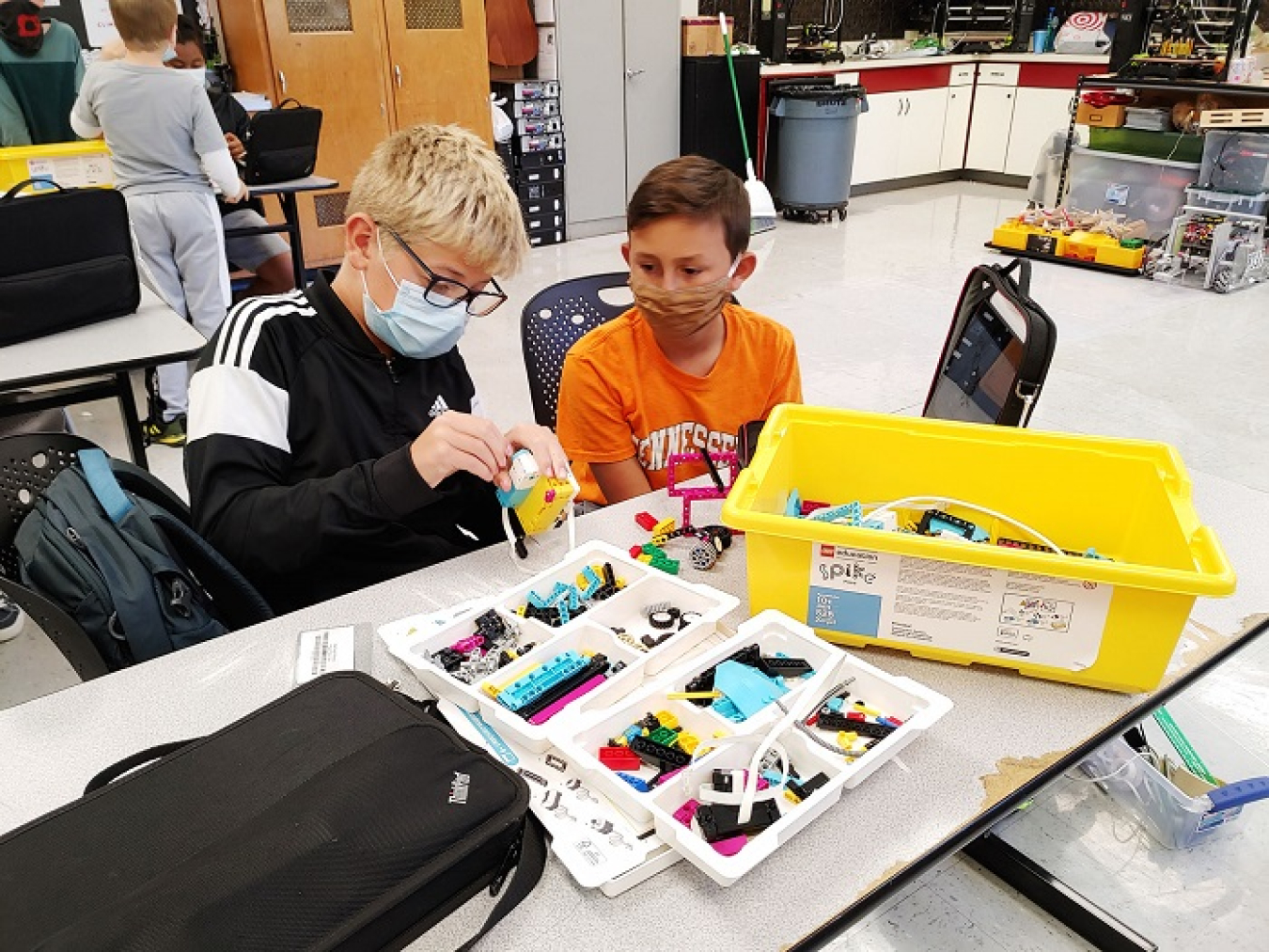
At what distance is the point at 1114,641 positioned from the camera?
0.97 metres

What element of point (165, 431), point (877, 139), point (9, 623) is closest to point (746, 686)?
point (9, 623)

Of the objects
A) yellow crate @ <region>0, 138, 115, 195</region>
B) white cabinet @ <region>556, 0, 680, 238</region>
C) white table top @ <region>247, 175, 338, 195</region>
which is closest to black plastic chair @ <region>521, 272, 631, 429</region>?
yellow crate @ <region>0, 138, 115, 195</region>

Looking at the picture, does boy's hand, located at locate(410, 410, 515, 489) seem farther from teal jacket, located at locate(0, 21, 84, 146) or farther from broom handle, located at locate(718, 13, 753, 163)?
broom handle, located at locate(718, 13, 753, 163)

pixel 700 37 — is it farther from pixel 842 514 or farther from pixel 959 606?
pixel 959 606

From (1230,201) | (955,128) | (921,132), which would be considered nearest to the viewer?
(1230,201)

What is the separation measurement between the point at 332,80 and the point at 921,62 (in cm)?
449

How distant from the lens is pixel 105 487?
119cm

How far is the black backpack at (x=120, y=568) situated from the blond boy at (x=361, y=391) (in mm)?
54

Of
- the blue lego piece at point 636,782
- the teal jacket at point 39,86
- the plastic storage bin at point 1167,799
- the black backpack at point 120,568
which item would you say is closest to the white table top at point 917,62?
the teal jacket at point 39,86

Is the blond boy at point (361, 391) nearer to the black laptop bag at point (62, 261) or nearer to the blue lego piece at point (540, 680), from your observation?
the blue lego piece at point (540, 680)

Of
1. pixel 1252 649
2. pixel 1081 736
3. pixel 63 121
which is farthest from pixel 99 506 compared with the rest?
pixel 63 121

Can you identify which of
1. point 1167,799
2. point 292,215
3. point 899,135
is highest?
point 292,215

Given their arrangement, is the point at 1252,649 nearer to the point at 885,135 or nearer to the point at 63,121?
the point at 63,121

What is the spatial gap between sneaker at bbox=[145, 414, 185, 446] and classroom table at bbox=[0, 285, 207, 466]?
850mm
